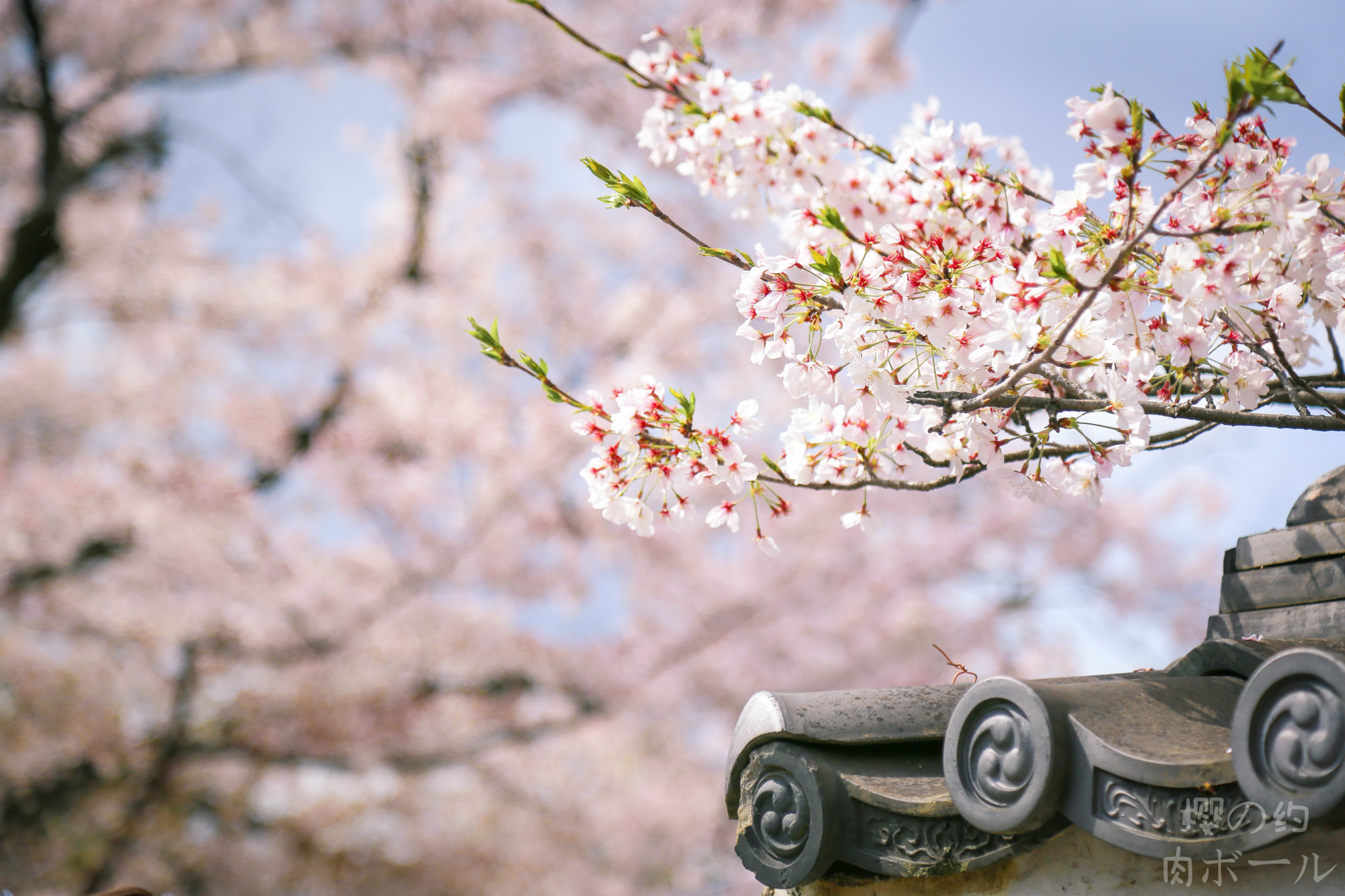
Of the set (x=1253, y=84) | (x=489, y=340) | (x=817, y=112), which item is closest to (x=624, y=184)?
(x=489, y=340)

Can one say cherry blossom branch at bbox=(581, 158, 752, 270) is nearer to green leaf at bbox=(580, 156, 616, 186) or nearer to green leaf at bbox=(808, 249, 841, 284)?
green leaf at bbox=(580, 156, 616, 186)

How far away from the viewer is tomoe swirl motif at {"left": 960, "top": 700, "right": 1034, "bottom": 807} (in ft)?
3.94

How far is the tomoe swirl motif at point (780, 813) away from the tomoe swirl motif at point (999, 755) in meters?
0.32

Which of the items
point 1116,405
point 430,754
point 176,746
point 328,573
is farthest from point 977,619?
point 176,746

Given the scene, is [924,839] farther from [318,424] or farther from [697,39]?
[318,424]

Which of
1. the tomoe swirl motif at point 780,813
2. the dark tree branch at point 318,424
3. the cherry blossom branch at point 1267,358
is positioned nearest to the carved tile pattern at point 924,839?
the tomoe swirl motif at point 780,813

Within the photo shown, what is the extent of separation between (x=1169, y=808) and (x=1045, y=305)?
82 cm

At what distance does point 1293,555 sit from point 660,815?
5431 millimetres

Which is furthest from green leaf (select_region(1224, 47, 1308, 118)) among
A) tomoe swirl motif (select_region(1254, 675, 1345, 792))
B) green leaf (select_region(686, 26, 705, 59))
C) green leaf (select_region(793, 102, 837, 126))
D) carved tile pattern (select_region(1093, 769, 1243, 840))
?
green leaf (select_region(686, 26, 705, 59))

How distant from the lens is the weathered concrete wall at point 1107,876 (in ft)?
3.72

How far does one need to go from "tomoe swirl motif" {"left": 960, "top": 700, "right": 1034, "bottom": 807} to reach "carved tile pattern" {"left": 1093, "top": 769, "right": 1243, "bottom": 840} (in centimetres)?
10

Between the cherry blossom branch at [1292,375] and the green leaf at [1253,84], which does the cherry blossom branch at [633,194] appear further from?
the cherry blossom branch at [1292,375]

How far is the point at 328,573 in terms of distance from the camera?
225 inches

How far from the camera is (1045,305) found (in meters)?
1.42
